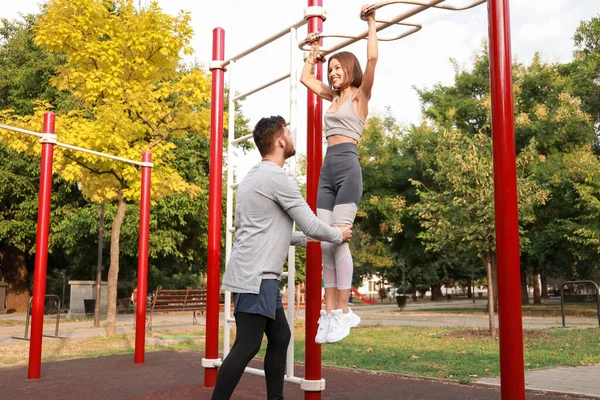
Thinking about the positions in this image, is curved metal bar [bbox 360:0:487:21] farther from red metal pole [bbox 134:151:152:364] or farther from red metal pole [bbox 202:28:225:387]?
red metal pole [bbox 134:151:152:364]

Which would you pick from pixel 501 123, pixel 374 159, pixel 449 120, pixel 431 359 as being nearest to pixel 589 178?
pixel 449 120

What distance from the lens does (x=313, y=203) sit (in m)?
4.22

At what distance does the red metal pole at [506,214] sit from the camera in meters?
2.69

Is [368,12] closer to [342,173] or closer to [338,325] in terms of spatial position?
[342,173]

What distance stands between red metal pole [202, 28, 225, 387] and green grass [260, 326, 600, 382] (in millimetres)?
2355

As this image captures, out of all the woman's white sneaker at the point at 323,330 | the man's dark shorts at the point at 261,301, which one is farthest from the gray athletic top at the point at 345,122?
the woman's white sneaker at the point at 323,330

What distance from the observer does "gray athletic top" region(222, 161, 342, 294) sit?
322 cm

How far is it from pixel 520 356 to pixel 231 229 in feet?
9.80

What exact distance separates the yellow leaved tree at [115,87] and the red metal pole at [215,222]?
4.89 meters

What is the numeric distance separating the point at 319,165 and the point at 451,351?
5.54 m

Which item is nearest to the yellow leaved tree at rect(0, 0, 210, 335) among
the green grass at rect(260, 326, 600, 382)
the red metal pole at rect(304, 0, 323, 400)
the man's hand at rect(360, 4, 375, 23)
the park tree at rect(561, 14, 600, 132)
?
the green grass at rect(260, 326, 600, 382)

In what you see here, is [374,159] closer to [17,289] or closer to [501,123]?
[17,289]

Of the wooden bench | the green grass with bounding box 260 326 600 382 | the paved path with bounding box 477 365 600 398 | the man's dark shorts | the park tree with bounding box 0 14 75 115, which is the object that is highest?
the park tree with bounding box 0 14 75 115

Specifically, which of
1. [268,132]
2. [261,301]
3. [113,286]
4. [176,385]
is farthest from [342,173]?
[113,286]
